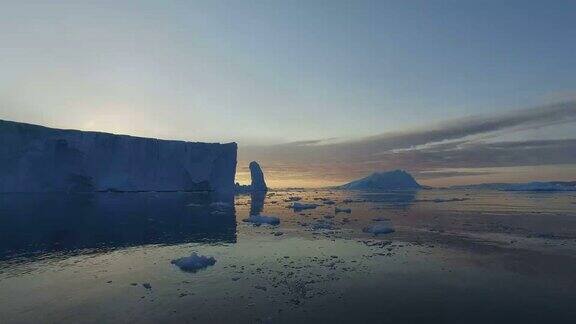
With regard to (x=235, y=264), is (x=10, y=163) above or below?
Result: above

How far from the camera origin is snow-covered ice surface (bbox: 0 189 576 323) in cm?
1052

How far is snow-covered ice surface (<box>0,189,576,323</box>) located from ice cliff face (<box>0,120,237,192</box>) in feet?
107

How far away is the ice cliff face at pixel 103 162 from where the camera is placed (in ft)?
175

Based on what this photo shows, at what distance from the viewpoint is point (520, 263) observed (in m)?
16.1

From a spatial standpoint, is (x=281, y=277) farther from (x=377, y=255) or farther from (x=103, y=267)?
(x=103, y=267)

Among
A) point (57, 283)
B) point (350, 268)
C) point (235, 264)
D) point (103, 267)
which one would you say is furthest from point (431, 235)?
point (57, 283)

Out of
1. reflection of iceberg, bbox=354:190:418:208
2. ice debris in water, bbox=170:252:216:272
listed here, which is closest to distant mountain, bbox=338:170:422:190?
reflection of iceberg, bbox=354:190:418:208

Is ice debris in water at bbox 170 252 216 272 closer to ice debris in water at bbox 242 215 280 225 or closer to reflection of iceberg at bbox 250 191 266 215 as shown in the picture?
ice debris in water at bbox 242 215 280 225

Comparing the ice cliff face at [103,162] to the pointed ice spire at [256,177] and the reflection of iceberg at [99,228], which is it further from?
the reflection of iceberg at [99,228]

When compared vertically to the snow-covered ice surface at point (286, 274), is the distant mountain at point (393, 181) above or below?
below

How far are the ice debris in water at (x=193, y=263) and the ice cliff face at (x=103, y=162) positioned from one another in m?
48.2

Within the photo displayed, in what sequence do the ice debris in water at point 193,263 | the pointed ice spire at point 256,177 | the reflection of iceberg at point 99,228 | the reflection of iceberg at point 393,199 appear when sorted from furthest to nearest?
the pointed ice spire at point 256,177
the reflection of iceberg at point 393,199
the reflection of iceberg at point 99,228
the ice debris in water at point 193,263

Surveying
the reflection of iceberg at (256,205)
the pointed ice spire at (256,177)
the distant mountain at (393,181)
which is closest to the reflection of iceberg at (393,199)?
the reflection of iceberg at (256,205)

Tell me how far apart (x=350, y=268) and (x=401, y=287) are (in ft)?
9.09
